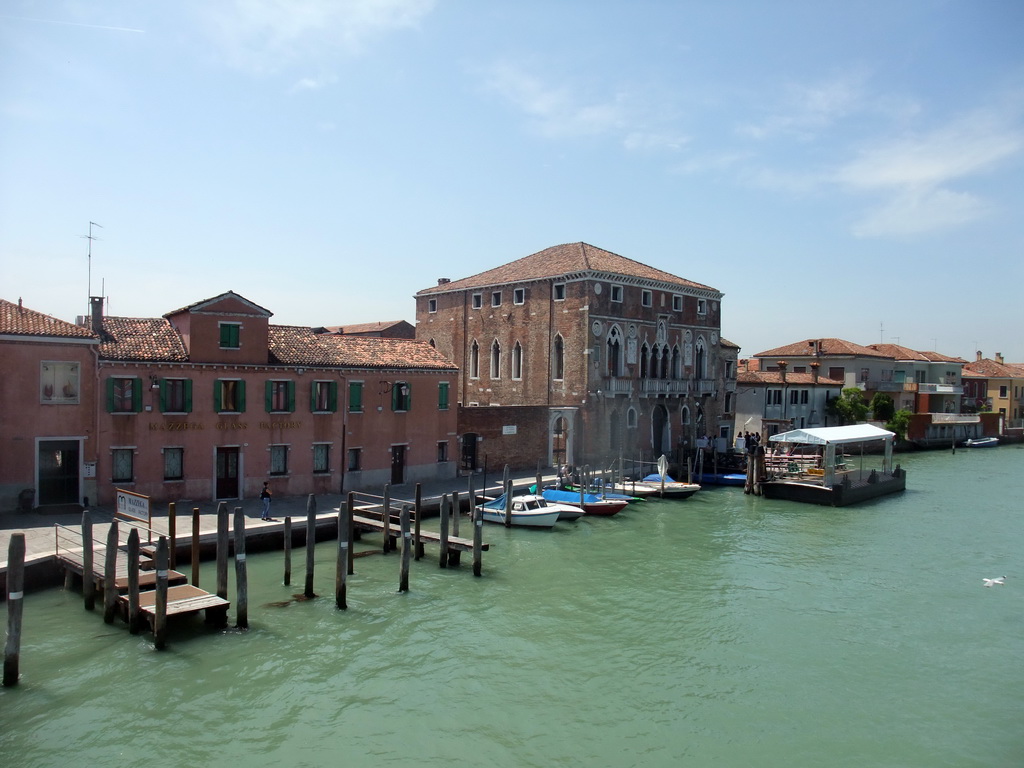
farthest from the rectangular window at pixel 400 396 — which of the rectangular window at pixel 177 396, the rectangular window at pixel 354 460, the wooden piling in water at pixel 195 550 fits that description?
the wooden piling in water at pixel 195 550

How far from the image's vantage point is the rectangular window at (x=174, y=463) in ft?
66.8

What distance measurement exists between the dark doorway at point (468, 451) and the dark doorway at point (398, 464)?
135 inches

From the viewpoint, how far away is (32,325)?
18719 mm

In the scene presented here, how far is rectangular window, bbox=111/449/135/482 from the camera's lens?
19.6 meters

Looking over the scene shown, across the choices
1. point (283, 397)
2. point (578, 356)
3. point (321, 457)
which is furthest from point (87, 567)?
point (578, 356)

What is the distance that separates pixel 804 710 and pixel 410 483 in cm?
1629

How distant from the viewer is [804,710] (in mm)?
11102

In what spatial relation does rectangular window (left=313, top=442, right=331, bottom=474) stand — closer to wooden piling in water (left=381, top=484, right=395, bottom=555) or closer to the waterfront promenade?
the waterfront promenade

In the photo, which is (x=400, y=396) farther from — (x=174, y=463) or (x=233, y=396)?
(x=174, y=463)

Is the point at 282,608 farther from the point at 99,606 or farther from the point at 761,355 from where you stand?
the point at 761,355

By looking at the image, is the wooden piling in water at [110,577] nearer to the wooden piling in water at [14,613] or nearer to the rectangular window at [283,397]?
the wooden piling in water at [14,613]

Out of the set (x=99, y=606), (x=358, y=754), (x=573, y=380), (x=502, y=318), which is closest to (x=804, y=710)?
(x=358, y=754)

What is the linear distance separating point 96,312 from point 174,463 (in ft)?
14.7

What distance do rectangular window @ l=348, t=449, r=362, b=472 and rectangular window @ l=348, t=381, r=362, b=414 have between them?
1.28m
